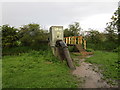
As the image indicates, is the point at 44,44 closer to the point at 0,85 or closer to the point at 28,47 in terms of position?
the point at 28,47

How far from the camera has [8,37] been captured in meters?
10.4

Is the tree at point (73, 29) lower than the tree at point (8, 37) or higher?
higher

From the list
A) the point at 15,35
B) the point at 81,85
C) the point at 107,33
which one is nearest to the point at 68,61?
the point at 81,85

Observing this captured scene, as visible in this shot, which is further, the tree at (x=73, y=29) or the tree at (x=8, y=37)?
the tree at (x=73, y=29)

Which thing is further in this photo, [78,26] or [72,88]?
[78,26]

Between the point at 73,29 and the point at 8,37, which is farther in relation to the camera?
the point at 73,29

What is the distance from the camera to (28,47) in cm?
1105

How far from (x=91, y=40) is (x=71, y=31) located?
702cm

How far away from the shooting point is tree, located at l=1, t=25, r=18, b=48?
1020 centimetres

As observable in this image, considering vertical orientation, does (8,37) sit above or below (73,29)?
below

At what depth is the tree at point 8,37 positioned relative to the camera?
10.2m

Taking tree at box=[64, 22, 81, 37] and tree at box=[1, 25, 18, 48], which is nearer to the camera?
tree at box=[1, 25, 18, 48]

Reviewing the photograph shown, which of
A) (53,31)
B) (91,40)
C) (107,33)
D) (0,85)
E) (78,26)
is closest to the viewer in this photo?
(0,85)

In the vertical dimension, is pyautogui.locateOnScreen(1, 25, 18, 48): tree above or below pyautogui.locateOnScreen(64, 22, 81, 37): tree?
below
